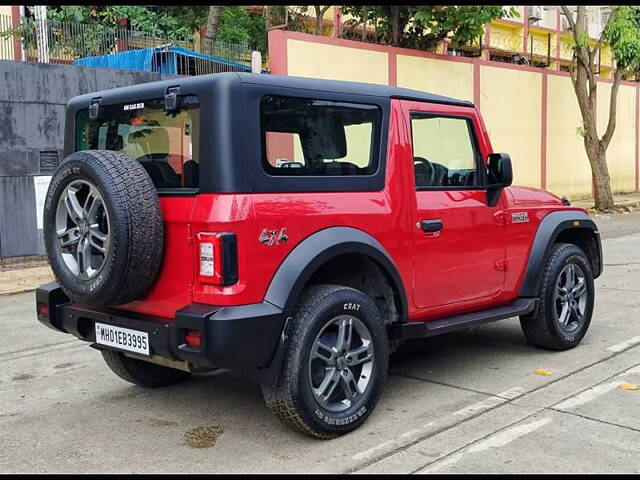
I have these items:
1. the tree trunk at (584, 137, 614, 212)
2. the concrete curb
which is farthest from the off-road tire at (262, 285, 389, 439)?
the tree trunk at (584, 137, 614, 212)

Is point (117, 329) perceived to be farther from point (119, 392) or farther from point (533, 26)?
point (533, 26)

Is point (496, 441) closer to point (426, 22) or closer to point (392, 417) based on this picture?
point (392, 417)

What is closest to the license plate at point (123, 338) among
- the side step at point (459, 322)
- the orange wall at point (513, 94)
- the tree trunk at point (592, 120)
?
the side step at point (459, 322)

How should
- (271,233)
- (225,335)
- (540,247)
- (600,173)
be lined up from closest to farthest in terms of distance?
(225,335)
(271,233)
(540,247)
(600,173)

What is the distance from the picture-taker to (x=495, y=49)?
1067 inches

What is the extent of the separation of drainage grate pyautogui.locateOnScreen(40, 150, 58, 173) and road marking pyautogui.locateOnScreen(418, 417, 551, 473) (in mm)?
9339

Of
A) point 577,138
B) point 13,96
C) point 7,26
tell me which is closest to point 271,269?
point 13,96

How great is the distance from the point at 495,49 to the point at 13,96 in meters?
19.9

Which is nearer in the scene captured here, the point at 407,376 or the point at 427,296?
the point at 427,296

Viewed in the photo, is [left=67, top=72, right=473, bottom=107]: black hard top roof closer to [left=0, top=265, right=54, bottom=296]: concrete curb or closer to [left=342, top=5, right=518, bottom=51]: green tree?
[left=0, top=265, right=54, bottom=296]: concrete curb

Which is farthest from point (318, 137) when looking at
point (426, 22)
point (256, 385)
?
point (426, 22)

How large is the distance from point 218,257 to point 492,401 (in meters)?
2.18

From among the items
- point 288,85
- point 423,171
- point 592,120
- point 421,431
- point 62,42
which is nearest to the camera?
point 288,85

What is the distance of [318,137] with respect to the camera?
4.43 metres
